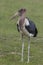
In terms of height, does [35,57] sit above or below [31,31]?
below

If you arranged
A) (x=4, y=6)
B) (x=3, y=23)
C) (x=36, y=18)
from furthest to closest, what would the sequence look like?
(x=4, y=6) → (x=36, y=18) → (x=3, y=23)

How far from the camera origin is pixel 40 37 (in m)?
13.8

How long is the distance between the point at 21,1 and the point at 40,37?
35.2ft

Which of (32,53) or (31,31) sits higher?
(31,31)

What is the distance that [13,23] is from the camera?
55.7 ft

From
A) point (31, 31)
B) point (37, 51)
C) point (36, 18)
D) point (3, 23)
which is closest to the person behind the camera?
point (31, 31)

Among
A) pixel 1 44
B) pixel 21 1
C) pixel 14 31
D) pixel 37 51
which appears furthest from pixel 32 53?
pixel 21 1

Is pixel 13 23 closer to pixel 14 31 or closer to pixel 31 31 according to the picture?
pixel 14 31

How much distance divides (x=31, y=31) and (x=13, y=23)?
23.1 feet

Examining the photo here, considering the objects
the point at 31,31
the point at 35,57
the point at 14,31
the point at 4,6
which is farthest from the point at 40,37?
the point at 4,6

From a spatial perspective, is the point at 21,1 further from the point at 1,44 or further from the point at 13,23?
the point at 1,44

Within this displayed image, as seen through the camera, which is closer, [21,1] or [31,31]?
[31,31]

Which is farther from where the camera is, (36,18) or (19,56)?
(36,18)

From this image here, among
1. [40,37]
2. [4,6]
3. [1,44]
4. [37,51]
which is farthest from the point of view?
[4,6]
